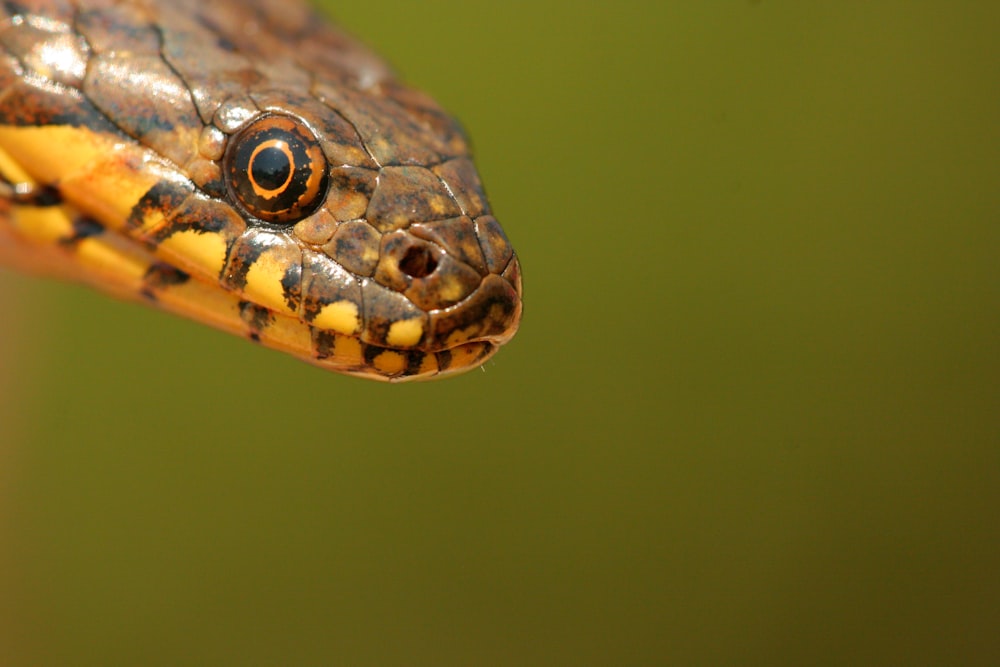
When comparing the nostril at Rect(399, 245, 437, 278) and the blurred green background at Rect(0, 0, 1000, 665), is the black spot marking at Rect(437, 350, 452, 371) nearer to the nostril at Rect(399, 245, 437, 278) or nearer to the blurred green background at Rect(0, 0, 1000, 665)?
the nostril at Rect(399, 245, 437, 278)

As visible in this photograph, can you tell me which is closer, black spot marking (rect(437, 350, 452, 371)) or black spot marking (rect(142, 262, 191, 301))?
black spot marking (rect(437, 350, 452, 371))

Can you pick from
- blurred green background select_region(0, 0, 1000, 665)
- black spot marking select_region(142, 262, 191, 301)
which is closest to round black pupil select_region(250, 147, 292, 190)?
black spot marking select_region(142, 262, 191, 301)

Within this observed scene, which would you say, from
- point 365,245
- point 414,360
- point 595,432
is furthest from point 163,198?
point 595,432

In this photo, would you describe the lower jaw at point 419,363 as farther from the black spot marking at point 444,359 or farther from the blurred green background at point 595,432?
the blurred green background at point 595,432

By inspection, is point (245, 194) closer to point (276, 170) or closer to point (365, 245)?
point (276, 170)

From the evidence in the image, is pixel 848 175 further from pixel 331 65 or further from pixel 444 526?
pixel 331 65

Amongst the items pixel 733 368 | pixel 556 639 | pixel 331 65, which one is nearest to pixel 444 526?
pixel 556 639

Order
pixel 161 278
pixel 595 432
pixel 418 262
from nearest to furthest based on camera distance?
1. pixel 418 262
2. pixel 161 278
3. pixel 595 432
